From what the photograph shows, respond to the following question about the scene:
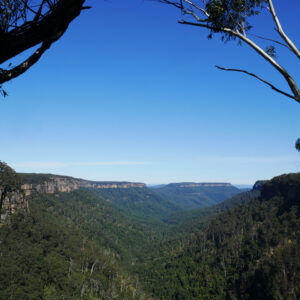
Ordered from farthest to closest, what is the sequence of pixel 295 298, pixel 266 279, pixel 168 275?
1. pixel 168 275
2. pixel 266 279
3. pixel 295 298

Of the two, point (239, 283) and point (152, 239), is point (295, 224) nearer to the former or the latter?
point (239, 283)

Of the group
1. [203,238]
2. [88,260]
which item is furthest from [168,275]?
[88,260]

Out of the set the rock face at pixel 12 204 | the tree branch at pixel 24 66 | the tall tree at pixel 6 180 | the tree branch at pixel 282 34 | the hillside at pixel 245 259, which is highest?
the tree branch at pixel 282 34

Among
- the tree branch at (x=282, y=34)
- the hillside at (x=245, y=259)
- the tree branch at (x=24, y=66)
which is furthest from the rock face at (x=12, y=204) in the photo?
the tree branch at (x=282, y=34)

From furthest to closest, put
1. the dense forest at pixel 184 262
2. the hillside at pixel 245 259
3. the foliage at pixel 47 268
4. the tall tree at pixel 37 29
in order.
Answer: the hillside at pixel 245 259, the dense forest at pixel 184 262, the foliage at pixel 47 268, the tall tree at pixel 37 29

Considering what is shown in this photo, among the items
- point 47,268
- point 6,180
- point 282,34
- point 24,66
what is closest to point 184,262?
point 47,268

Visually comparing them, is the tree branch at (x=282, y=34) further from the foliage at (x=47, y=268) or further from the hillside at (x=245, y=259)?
the hillside at (x=245, y=259)

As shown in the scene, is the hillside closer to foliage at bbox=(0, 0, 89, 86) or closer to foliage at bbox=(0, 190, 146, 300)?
foliage at bbox=(0, 190, 146, 300)
